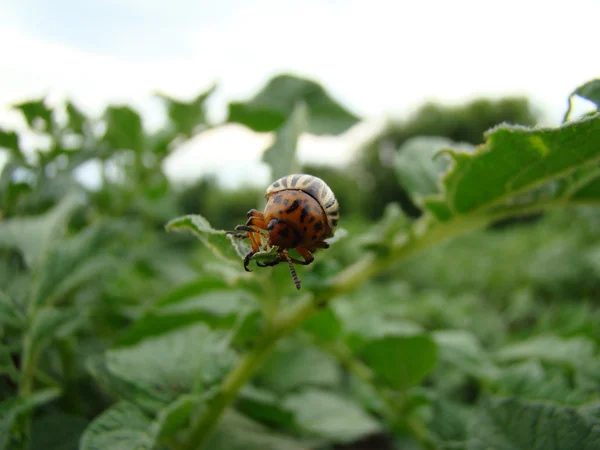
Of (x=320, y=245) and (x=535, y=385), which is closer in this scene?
(x=320, y=245)

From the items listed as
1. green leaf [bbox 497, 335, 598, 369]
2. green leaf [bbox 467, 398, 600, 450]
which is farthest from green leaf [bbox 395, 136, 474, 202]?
green leaf [bbox 497, 335, 598, 369]

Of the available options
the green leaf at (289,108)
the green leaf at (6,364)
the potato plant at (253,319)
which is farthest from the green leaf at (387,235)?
the green leaf at (6,364)

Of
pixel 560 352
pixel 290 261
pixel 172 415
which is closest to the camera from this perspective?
pixel 172 415

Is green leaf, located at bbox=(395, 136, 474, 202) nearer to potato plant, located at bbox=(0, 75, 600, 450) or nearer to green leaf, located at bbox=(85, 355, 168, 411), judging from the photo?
potato plant, located at bbox=(0, 75, 600, 450)

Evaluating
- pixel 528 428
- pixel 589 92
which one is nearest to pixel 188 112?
pixel 589 92

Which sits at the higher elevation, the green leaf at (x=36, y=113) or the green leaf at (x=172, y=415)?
the green leaf at (x=36, y=113)

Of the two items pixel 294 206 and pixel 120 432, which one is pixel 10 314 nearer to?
pixel 120 432

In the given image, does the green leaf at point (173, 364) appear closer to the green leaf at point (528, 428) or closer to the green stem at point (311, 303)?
the green stem at point (311, 303)

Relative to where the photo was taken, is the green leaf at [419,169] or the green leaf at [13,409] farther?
the green leaf at [419,169]
